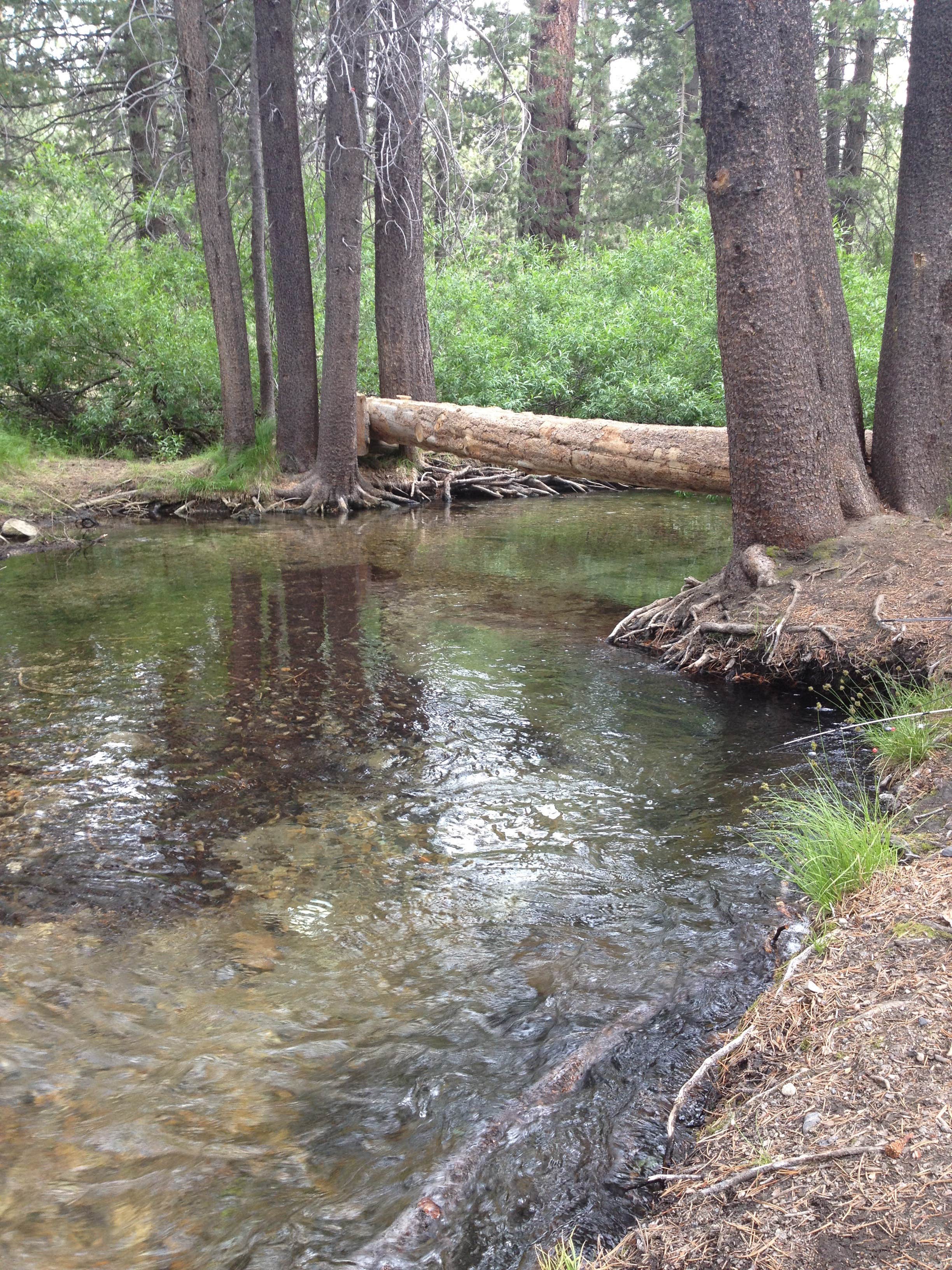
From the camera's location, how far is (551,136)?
23.3 metres

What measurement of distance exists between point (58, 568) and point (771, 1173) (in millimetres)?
9882

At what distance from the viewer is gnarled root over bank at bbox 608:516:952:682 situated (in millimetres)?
5770

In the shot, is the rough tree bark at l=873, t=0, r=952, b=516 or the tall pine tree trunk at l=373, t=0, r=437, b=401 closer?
the rough tree bark at l=873, t=0, r=952, b=516

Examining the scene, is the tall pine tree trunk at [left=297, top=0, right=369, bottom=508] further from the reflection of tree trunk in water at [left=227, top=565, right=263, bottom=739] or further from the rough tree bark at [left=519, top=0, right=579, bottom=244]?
the rough tree bark at [left=519, top=0, right=579, bottom=244]

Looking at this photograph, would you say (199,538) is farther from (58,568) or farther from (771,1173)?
(771,1173)

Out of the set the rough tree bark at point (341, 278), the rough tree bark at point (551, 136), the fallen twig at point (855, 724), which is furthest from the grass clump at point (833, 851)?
the rough tree bark at point (551, 136)

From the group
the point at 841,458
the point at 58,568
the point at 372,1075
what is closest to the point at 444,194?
the point at 58,568

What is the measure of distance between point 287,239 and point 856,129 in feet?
54.1

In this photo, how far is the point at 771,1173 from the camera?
213 centimetres

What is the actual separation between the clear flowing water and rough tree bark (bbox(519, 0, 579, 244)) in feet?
62.5

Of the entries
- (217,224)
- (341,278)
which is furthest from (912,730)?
(217,224)

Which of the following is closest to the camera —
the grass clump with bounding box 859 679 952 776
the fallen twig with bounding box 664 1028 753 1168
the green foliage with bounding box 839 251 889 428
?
the fallen twig with bounding box 664 1028 753 1168

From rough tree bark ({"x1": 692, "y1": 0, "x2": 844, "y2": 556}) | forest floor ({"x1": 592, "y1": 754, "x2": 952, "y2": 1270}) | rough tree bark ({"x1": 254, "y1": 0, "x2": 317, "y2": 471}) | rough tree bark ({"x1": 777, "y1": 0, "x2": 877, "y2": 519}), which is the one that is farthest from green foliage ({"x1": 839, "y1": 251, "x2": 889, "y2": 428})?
forest floor ({"x1": 592, "y1": 754, "x2": 952, "y2": 1270})

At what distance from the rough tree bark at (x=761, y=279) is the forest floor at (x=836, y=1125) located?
155 inches
